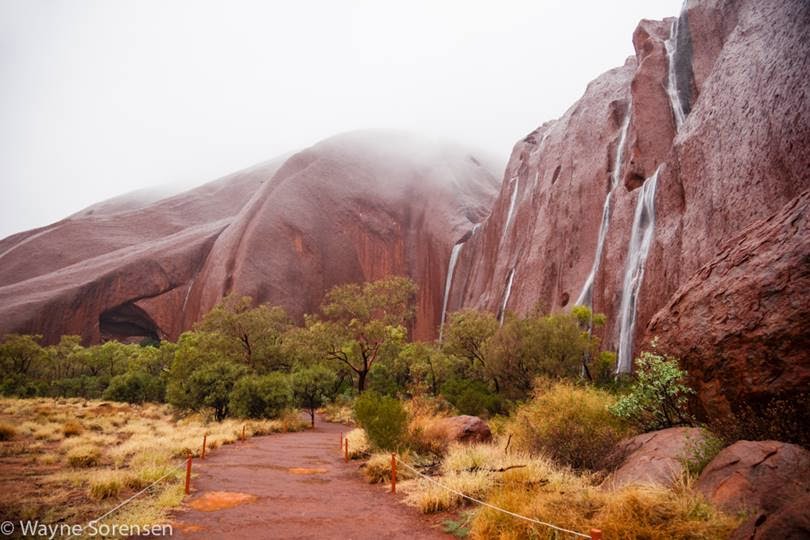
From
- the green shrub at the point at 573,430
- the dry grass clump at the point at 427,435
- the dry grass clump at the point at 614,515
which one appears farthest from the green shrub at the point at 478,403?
the dry grass clump at the point at 614,515

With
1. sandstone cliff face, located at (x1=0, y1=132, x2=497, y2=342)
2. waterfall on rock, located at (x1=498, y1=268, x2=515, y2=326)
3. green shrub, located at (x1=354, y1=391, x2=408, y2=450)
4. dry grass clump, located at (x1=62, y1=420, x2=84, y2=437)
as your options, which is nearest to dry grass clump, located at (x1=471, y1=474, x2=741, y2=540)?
green shrub, located at (x1=354, y1=391, x2=408, y2=450)

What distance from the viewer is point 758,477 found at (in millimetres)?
5211

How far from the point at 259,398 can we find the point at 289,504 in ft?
57.4

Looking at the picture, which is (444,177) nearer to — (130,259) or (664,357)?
(130,259)

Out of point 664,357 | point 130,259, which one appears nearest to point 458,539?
point 664,357

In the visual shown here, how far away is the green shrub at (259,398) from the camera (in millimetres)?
24344

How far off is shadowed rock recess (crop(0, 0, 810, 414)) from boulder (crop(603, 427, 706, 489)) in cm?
89

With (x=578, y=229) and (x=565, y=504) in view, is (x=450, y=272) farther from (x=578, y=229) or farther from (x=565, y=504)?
(x=565, y=504)

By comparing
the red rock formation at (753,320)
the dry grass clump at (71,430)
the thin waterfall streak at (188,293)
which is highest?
the thin waterfall streak at (188,293)

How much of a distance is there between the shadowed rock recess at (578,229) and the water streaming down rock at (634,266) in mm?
157

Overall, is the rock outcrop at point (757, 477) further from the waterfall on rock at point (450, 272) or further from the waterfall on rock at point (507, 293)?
the waterfall on rock at point (450, 272)

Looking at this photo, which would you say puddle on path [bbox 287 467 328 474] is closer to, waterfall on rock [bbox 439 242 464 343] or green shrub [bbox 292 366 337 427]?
green shrub [bbox 292 366 337 427]

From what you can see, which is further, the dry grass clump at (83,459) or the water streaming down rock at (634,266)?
the water streaming down rock at (634,266)

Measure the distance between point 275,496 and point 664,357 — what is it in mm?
8664
